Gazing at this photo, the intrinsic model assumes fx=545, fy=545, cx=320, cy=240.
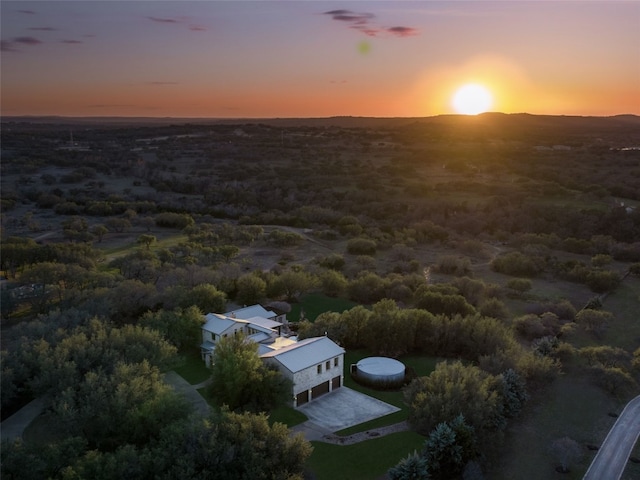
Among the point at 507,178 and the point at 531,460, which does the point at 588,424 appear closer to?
the point at 531,460

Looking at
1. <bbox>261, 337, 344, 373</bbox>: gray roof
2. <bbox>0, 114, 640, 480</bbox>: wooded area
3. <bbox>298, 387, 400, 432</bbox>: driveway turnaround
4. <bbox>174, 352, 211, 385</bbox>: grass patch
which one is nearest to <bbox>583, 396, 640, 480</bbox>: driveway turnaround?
<bbox>0, 114, 640, 480</bbox>: wooded area

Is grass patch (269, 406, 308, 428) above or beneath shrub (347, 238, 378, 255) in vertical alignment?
beneath

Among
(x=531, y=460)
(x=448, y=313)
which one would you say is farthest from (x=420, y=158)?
(x=531, y=460)

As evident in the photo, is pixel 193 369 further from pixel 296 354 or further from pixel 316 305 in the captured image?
pixel 316 305

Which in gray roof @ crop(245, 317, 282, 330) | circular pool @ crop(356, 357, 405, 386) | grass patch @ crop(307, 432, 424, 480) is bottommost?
grass patch @ crop(307, 432, 424, 480)

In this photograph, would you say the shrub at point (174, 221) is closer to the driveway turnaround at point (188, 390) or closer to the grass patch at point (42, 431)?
the driveway turnaround at point (188, 390)

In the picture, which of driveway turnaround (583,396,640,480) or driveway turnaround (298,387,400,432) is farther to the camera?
driveway turnaround (298,387,400,432)

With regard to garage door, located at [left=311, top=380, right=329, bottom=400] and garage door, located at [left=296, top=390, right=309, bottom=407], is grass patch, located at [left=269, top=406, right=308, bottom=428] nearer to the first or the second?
garage door, located at [left=296, top=390, right=309, bottom=407]
